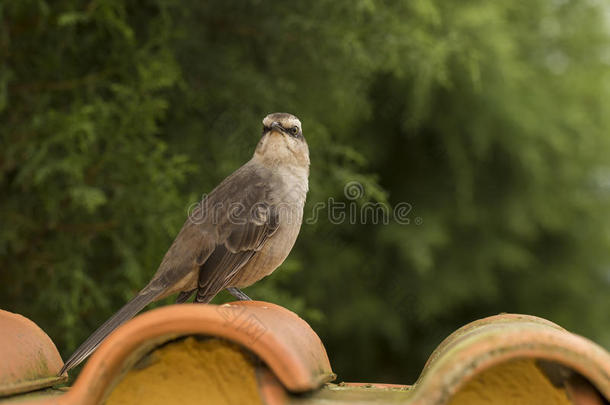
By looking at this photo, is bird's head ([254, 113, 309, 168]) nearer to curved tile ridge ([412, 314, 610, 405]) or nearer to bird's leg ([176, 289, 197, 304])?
bird's leg ([176, 289, 197, 304])

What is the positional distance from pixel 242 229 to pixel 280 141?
57 cm

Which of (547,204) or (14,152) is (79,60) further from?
(547,204)

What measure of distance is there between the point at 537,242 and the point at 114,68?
6.12 m

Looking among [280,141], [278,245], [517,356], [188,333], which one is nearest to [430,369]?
Result: [517,356]

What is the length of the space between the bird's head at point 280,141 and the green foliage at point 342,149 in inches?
43.8

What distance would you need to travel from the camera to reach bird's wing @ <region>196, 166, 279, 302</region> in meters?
3.08

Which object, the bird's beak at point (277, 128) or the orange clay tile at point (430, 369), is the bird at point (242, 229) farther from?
the orange clay tile at point (430, 369)

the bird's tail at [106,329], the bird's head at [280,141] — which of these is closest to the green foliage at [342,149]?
the bird's head at [280,141]

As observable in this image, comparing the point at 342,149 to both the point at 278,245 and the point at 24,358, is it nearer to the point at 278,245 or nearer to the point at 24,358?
the point at 278,245

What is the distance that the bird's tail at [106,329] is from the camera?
7.65 ft

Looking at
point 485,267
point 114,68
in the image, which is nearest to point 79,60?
point 114,68

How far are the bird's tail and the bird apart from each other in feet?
0.13

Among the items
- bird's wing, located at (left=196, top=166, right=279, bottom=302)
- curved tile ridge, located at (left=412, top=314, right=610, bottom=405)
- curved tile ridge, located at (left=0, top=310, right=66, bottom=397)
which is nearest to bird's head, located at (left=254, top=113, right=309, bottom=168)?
bird's wing, located at (left=196, top=166, right=279, bottom=302)

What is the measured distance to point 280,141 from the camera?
3494 mm
